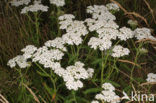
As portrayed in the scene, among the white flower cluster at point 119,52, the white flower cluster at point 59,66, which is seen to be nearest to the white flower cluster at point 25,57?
the white flower cluster at point 59,66

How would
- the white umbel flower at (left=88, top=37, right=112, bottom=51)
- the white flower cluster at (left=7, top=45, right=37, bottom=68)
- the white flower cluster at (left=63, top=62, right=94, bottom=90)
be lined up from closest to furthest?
the white flower cluster at (left=63, top=62, right=94, bottom=90) < the white umbel flower at (left=88, top=37, right=112, bottom=51) < the white flower cluster at (left=7, top=45, right=37, bottom=68)

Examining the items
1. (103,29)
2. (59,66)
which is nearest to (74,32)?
(103,29)

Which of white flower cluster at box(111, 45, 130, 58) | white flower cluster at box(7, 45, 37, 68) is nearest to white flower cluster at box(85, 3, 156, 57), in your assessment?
white flower cluster at box(111, 45, 130, 58)

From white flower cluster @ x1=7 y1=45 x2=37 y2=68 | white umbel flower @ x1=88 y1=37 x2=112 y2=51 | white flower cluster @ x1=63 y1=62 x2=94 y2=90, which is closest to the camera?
white flower cluster @ x1=63 y1=62 x2=94 y2=90

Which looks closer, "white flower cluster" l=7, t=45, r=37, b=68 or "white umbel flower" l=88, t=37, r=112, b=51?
"white umbel flower" l=88, t=37, r=112, b=51

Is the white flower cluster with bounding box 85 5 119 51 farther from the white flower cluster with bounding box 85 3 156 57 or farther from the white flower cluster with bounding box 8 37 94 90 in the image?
the white flower cluster with bounding box 8 37 94 90

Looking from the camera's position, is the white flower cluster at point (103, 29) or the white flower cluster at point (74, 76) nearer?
the white flower cluster at point (74, 76)

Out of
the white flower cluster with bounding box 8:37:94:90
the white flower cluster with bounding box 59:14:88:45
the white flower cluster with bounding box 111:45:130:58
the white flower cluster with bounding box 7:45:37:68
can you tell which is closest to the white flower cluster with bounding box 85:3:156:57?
the white flower cluster with bounding box 111:45:130:58

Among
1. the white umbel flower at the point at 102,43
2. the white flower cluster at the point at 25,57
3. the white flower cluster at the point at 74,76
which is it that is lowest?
the white flower cluster at the point at 74,76

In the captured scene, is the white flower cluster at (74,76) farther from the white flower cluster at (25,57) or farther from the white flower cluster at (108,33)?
the white flower cluster at (25,57)

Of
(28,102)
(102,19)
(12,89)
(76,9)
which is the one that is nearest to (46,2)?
(76,9)

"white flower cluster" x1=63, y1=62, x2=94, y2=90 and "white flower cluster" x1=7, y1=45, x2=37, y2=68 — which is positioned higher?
"white flower cluster" x1=7, y1=45, x2=37, y2=68

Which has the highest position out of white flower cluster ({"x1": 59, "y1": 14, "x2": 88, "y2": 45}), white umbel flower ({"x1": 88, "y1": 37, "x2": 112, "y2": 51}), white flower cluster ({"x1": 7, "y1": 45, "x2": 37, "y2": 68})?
white flower cluster ({"x1": 59, "y1": 14, "x2": 88, "y2": 45})
